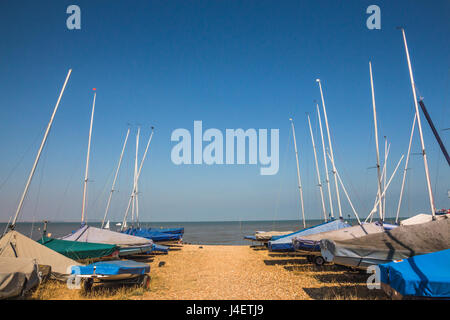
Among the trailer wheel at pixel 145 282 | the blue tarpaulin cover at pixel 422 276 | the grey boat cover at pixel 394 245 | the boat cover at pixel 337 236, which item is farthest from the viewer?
the boat cover at pixel 337 236

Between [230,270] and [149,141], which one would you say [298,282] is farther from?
[149,141]

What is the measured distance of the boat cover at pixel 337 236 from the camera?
16531mm

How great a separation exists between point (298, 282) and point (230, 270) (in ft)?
16.9

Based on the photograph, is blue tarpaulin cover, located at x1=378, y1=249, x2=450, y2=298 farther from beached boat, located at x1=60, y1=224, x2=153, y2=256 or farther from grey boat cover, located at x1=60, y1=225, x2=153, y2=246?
grey boat cover, located at x1=60, y1=225, x2=153, y2=246

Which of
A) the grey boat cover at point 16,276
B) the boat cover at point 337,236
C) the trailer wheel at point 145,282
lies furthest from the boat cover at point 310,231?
the grey boat cover at point 16,276

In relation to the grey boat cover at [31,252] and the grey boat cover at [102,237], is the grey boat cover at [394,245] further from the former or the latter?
the grey boat cover at [102,237]

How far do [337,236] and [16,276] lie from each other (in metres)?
15.3

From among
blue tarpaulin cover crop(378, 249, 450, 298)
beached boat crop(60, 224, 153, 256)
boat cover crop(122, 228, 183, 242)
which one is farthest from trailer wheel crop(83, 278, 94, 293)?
boat cover crop(122, 228, 183, 242)

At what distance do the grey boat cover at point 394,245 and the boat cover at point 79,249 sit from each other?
11449mm

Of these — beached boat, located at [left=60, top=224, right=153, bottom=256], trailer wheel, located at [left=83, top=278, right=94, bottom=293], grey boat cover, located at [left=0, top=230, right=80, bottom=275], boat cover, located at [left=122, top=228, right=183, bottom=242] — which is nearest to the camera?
trailer wheel, located at [left=83, top=278, right=94, bottom=293]

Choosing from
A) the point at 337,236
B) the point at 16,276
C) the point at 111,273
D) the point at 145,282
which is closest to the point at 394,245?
the point at 337,236

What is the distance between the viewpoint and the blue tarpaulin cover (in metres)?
7.14

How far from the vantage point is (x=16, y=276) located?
866cm

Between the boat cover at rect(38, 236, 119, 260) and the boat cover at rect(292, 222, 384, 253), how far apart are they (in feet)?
35.2
